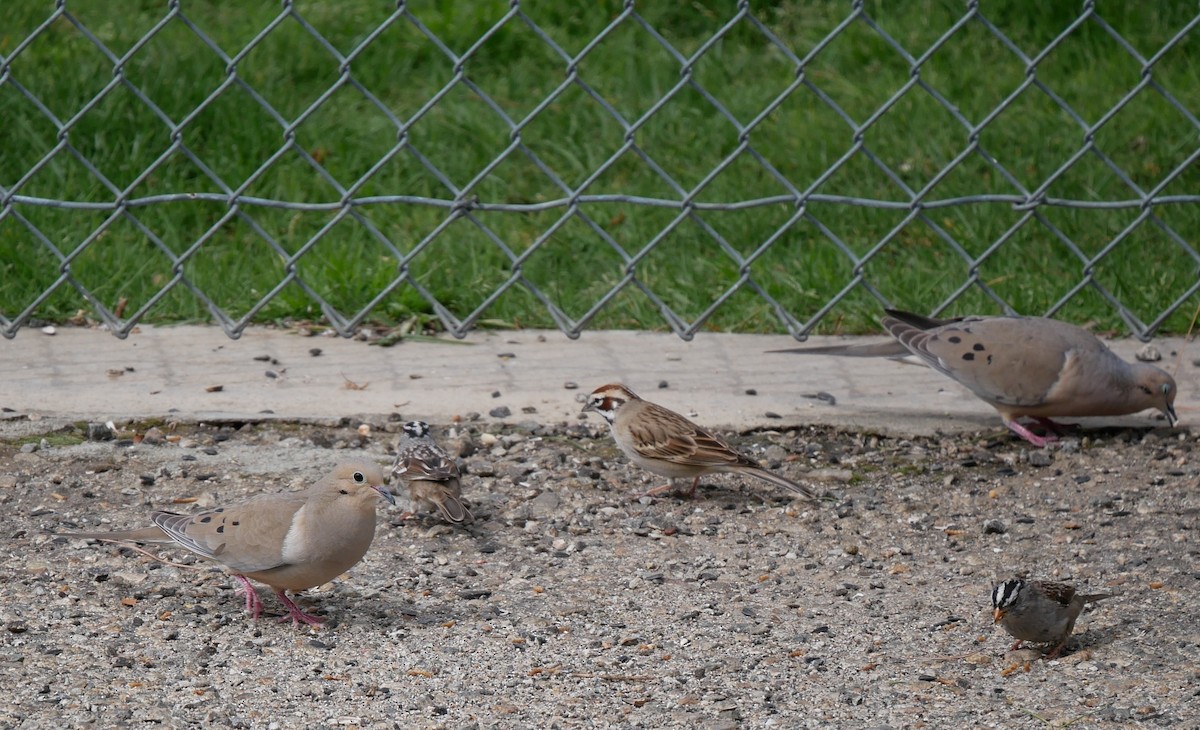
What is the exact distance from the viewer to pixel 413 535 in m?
4.57

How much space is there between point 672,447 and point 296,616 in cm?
136

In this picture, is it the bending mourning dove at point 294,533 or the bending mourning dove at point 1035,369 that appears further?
the bending mourning dove at point 1035,369

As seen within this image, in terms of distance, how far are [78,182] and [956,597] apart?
15.1 feet

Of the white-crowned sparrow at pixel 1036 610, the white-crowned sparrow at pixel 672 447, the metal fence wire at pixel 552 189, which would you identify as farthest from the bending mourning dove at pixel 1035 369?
the white-crowned sparrow at pixel 1036 610

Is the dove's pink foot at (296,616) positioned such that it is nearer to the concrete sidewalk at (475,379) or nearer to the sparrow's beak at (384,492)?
the sparrow's beak at (384,492)

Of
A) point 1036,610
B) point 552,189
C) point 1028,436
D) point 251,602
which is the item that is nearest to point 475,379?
point 251,602

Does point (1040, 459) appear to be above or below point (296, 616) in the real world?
above

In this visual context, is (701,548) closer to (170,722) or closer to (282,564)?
(282,564)

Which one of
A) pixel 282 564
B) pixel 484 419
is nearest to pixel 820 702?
pixel 282 564

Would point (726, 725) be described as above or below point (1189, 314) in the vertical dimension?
below

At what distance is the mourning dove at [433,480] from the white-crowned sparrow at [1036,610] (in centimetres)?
153

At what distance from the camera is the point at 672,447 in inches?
189

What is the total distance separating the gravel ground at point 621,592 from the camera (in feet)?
11.5

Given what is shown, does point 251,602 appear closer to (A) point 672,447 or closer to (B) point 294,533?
(B) point 294,533
